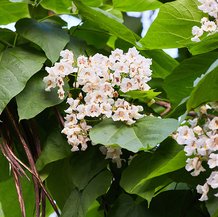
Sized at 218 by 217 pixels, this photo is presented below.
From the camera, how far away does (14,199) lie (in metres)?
0.97

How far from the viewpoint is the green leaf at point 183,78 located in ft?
2.95

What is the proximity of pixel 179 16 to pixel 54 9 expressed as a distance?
0.83 ft

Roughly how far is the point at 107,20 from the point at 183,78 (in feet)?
0.49

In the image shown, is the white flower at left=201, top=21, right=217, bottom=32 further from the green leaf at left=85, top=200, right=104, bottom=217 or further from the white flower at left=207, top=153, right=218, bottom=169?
the green leaf at left=85, top=200, right=104, bottom=217

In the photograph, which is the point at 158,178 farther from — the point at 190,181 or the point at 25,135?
the point at 25,135

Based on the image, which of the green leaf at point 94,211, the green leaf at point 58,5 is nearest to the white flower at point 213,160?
the green leaf at point 94,211

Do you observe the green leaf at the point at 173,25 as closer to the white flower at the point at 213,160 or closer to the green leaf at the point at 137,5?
the green leaf at the point at 137,5

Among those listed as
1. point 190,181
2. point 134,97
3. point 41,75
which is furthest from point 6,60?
point 190,181

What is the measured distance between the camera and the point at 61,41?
0.92 meters

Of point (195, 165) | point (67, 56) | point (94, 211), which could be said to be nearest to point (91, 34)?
point (67, 56)

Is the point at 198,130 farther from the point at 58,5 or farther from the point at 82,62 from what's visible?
the point at 58,5

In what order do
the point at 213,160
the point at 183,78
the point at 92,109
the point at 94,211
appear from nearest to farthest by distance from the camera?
1. the point at 213,160
2. the point at 92,109
3. the point at 183,78
4. the point at 94,211

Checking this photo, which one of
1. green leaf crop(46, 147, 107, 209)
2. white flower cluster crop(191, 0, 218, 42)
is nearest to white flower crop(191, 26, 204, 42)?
white flower cluster crop(191, 0, 218, 42)

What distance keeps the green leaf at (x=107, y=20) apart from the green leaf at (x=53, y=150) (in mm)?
191
